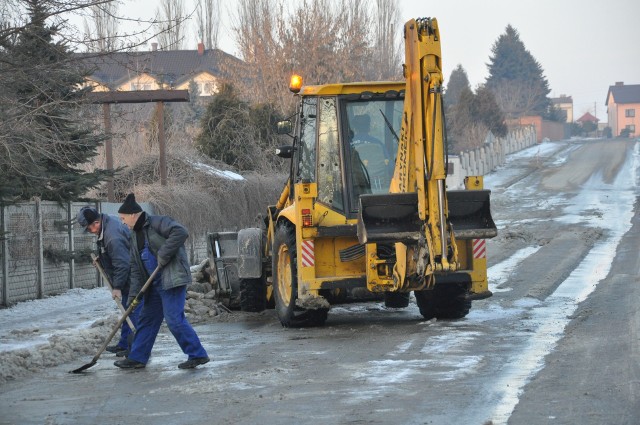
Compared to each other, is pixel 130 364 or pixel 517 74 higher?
pixel 517 74

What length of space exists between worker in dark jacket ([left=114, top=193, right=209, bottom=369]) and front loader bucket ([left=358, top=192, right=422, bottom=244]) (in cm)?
228

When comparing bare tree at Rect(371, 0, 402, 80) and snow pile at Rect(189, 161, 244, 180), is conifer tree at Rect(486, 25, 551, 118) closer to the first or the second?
bare tree at Rect(371, 0, 402, 80)

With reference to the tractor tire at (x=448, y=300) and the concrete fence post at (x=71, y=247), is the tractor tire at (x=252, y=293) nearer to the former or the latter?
the tractor tire at (x=448, y=300)

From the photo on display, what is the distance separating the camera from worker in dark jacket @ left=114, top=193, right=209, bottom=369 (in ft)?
35.1

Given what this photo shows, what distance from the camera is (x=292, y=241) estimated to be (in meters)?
13.7

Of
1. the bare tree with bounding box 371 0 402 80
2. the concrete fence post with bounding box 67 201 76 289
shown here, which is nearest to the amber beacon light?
the concrete fence post with bounding box 67 201 76 289

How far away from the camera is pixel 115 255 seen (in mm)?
12164

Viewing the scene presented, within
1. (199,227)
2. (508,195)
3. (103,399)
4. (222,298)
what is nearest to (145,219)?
(103,399)

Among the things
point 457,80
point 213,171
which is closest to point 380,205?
point 213,171

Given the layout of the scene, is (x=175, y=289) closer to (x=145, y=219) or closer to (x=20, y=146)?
(x=145, y=219)

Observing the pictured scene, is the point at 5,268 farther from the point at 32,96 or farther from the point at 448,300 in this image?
the point at 448,300

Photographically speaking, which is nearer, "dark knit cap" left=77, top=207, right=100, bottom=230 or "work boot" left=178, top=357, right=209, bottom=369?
"work boot" left=178, top=357, right=209, bottom=369

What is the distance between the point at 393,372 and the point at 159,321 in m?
2.79

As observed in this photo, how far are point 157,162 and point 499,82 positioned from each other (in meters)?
92.3
